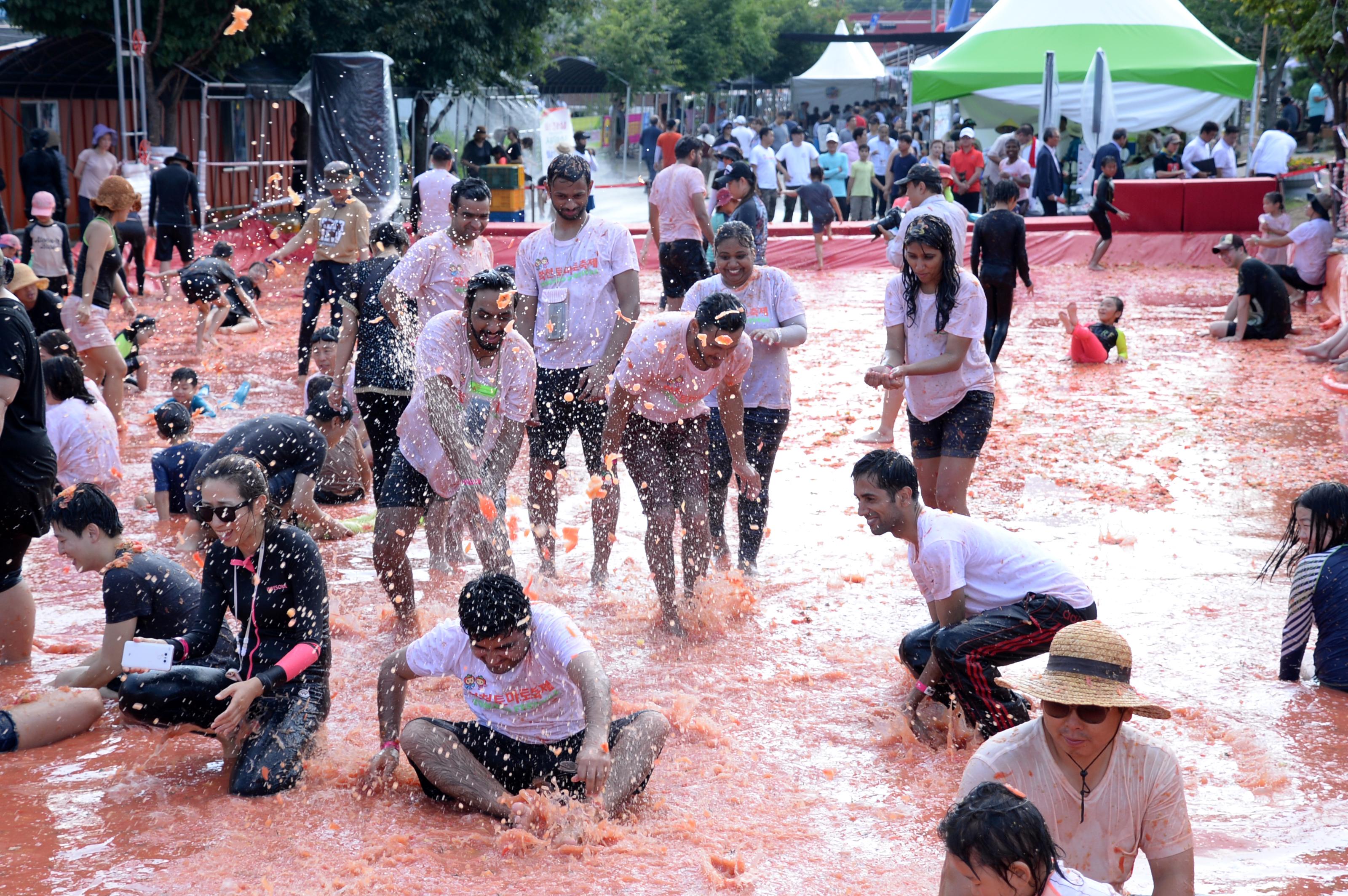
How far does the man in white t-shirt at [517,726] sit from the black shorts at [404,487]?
65.8 inches

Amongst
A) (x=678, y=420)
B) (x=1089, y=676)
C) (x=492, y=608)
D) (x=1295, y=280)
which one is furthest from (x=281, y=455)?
(x=1295, y=280)

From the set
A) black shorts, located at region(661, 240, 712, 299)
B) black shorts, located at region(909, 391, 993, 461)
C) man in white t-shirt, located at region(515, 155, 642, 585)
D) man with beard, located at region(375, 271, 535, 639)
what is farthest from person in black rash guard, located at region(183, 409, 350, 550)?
black shorts, located at region(661, 240, 712, 299)

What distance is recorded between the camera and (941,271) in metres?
6.57

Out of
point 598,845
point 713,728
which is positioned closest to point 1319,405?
point 713,728

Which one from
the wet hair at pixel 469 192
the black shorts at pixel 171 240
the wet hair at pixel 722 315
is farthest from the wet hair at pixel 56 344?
the black shorts at pixel 171 240

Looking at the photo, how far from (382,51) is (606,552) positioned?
2122 centimetres

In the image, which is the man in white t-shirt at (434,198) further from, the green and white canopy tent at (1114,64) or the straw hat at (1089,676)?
the green and white canopy tent at (1114,64)

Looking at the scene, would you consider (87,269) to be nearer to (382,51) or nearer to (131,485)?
(131,485)

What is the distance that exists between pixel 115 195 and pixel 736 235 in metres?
7.48

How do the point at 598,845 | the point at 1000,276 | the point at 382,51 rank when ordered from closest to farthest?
the point at 598,845, the point at 1000,276, the point at 382,51

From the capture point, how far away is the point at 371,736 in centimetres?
541

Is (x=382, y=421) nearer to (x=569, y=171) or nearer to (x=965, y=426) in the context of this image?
(x=569, y=171)

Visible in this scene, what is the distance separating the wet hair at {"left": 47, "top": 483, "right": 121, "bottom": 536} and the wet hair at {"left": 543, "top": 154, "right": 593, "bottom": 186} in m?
2.75

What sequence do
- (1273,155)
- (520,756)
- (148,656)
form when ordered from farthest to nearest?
(1273,155) → (148,656) → (520,756)
